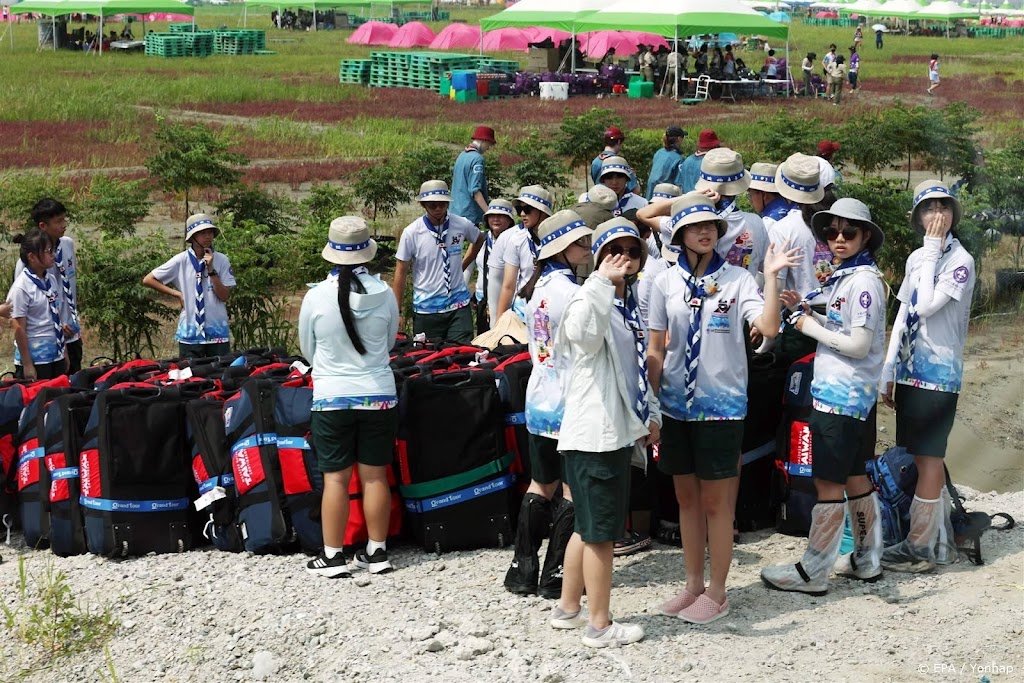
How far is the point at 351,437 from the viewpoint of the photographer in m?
6.47

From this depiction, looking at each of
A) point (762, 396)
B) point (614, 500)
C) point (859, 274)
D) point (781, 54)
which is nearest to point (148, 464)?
point (614, 500)

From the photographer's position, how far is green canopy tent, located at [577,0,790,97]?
36.0 m

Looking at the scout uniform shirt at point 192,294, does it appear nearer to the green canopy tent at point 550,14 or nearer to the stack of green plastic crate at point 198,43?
the green canopy tent at point 550,14

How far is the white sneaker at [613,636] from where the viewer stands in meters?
5.62

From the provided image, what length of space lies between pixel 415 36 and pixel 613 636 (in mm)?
58695

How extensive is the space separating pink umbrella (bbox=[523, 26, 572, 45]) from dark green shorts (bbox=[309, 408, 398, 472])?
43382mm

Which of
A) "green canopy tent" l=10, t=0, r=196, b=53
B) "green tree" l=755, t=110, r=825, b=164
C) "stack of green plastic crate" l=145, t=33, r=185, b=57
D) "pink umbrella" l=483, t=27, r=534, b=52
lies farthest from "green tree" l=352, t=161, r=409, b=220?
"stack of green plastic crate" l=145, t=33, r=185, b=57

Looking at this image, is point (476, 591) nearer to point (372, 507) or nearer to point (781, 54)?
point (372, 507)

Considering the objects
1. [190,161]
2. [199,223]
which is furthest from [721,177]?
[190,161]

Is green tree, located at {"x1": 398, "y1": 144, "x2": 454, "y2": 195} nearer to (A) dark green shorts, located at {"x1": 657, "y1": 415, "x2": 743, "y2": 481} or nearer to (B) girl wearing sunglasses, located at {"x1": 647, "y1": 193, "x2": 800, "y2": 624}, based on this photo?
(B) girl wearing sunglasses, located at {"x1": 647, "y1": 193, "x2": 800, "y2": 624}

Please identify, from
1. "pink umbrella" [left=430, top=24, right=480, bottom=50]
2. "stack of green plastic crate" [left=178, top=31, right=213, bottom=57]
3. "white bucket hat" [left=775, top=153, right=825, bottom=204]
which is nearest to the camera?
"white bucket hat" [left=775, top=153, right=825, bottom=204]

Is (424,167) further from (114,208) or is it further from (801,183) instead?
(801,183)

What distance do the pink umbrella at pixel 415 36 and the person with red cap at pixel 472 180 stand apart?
50.5m

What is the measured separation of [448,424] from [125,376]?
78.7 inches
